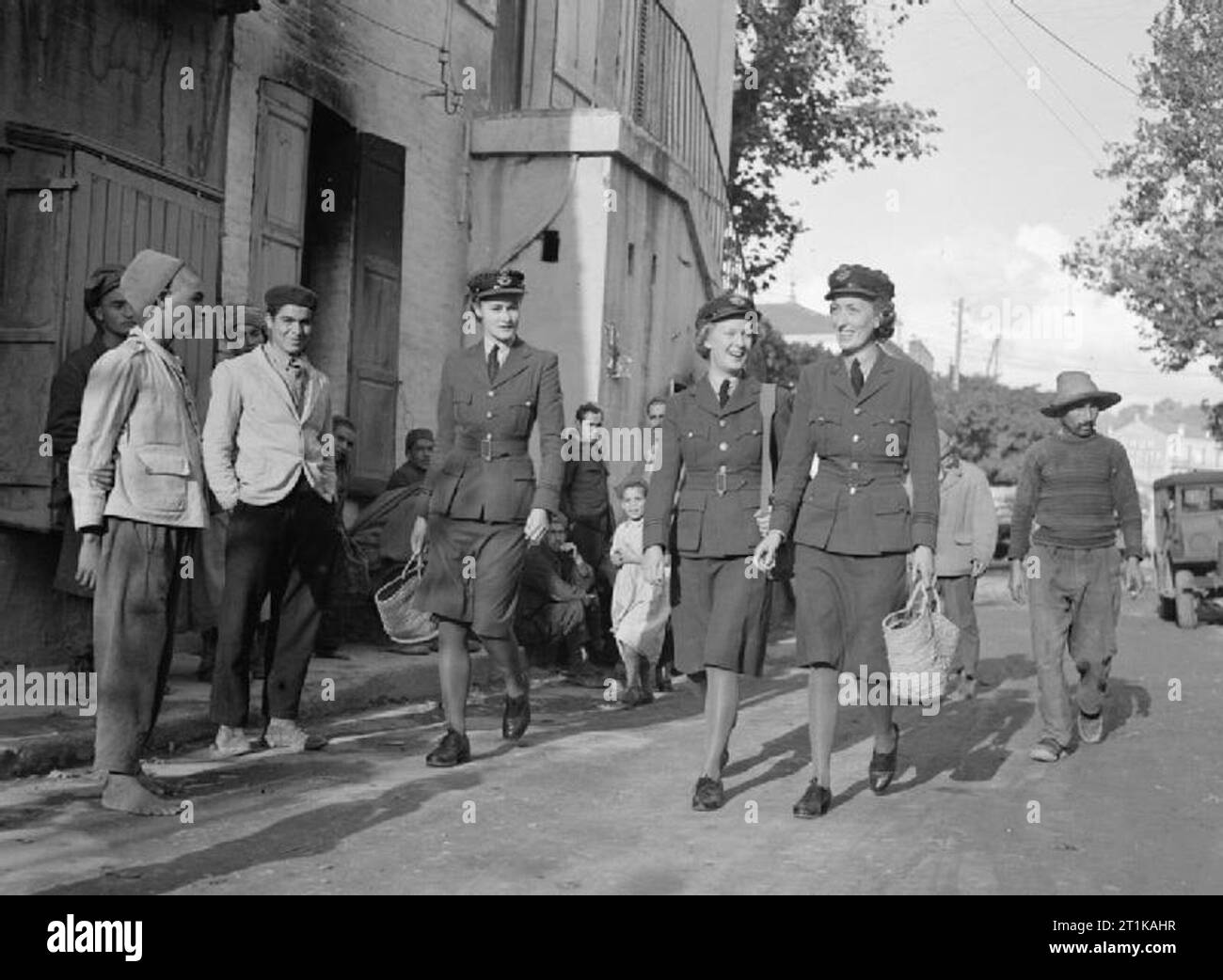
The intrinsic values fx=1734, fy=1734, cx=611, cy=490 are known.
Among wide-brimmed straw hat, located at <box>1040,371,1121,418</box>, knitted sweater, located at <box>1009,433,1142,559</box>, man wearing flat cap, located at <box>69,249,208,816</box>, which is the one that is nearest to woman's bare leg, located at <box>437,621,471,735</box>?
man wearing flat cap, located at <box>69,249,208,816</box>

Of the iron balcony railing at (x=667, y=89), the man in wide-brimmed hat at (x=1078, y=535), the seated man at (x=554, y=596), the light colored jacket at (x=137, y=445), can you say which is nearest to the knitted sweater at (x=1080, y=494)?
the man in wide-brimmed hat at (x=1078, y=535)

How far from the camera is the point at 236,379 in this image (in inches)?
299

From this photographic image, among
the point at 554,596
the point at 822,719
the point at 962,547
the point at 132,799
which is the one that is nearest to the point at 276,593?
the point at 132,799

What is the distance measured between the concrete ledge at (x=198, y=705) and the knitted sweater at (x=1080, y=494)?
12.2ft

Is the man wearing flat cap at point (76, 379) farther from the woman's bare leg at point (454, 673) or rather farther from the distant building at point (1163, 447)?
the distant building at point (1163, 447)

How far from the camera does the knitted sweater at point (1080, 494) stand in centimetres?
890

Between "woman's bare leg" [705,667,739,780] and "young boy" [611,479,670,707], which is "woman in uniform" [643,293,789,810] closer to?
"woman's bare leg" [705,667,739,780]

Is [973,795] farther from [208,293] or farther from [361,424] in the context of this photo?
[361,424]

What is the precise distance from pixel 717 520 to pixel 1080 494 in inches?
114

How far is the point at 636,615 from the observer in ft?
34.9

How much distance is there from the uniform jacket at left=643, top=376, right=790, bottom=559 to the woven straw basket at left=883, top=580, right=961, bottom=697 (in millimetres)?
639

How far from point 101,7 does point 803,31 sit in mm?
19005
